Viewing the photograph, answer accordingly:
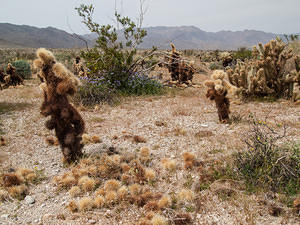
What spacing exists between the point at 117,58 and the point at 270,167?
668cm

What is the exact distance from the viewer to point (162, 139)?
171 inches

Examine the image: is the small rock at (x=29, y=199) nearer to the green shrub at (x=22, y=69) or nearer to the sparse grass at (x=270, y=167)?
the sparse grass at (x=270, y=167)

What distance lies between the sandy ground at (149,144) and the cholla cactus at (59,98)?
0.49 metres

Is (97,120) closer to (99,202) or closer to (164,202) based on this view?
(99,202)

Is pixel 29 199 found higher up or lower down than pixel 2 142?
lower down

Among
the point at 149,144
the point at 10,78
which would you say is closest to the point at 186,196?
the point at 149,144

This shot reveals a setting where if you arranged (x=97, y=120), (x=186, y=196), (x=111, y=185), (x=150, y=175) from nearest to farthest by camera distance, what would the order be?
1. (x=186, y=196)
2. (x=111, y=185)
3. (x=150, y=175)
4. (x=97, y=120)

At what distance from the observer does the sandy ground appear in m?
2.38

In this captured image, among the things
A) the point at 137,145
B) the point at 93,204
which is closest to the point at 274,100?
the point at 137,145

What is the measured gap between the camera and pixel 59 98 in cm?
315

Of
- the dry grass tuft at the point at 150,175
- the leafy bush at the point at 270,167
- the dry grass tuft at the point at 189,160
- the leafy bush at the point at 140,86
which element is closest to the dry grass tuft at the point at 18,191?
the dry grass tuft at the point at 150,175

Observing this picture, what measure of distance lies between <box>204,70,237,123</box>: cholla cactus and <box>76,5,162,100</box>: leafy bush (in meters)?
3.74

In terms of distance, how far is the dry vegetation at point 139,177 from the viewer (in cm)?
237

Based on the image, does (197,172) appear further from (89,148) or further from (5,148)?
(5,148)
